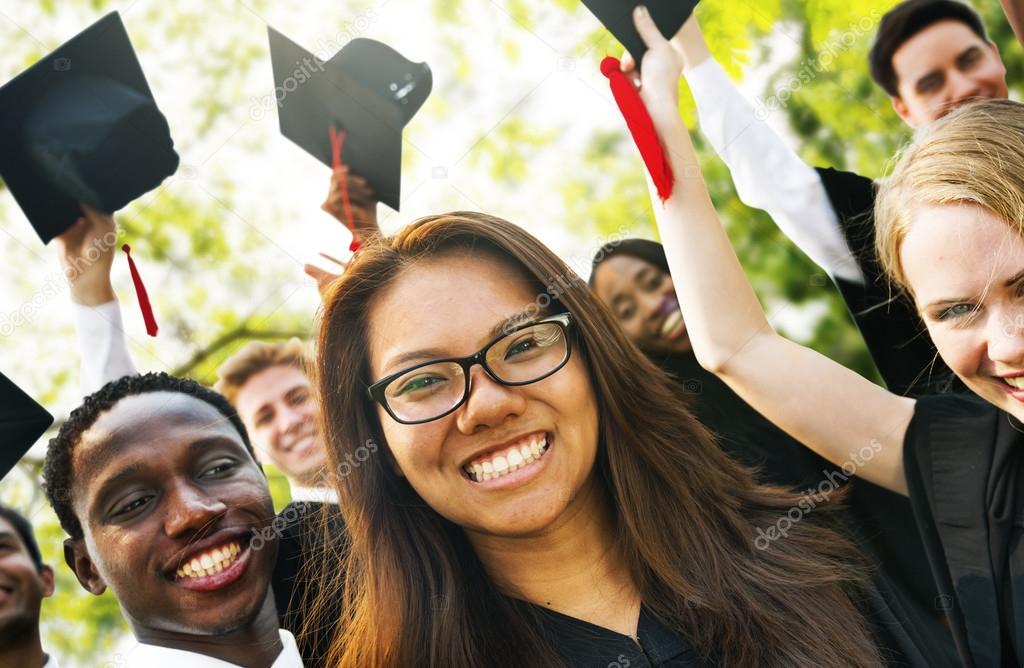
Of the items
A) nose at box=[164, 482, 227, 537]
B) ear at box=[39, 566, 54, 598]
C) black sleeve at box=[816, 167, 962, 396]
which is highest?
black sleeve at box=[816, 167, 962, 396]

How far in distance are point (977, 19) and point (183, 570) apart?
239 centimetres

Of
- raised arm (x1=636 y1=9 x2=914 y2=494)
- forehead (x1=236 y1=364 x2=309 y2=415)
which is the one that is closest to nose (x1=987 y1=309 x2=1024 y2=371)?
raised arm (x1=636 y1=9 x2=914 y2=494)

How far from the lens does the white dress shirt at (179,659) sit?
90.3 inches

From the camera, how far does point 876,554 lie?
2535 millimetres

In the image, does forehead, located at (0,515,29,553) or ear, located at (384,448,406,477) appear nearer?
ear, located at (384,448,406,477)

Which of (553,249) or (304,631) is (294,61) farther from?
(304,631)

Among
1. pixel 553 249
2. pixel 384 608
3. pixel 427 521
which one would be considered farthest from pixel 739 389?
pixel 384 608

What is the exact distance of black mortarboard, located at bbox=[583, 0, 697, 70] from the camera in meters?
2.52

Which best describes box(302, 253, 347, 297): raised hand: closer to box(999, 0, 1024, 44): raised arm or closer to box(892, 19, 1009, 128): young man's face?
box(892, 19, 1009, 128): young man's face

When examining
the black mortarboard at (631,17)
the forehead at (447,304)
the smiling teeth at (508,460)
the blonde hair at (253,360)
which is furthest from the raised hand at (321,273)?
the black mortarboard at (631,17)

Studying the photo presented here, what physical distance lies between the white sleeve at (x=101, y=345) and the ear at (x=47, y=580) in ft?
1.55

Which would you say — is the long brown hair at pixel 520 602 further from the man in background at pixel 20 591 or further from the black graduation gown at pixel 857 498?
the man in background at pixel 20 591

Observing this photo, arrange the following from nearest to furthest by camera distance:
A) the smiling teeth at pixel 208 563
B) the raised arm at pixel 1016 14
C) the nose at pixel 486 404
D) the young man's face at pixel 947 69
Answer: the nose at pixel 486 404 < the smiling teeth at pixel 208 563 < the raised arm at pixel 1016 14 < the young man's face at pixel 947 69

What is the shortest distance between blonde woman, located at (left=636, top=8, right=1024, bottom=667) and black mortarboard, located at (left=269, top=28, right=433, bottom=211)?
24.7 inches
